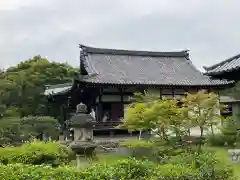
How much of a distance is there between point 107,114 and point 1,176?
2014 cm

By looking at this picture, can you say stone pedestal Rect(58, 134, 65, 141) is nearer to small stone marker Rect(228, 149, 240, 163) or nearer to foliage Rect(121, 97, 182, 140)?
foliage Rect(121, 97, 182, 140)

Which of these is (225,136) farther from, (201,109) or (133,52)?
(133,52)

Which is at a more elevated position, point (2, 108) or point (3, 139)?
point (2, 108)

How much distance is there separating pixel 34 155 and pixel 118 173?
20.9ft

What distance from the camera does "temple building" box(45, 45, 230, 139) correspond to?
27219mm

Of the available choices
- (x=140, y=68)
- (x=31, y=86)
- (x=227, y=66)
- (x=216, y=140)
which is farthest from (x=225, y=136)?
(x=31, y=86)

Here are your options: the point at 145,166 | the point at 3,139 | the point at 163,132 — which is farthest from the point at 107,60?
the point at 145,166

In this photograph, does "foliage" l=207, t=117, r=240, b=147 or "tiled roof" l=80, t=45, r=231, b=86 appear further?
"tiled roof" l=80, t=45, r=231, b=86

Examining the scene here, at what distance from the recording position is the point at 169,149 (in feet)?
58.2

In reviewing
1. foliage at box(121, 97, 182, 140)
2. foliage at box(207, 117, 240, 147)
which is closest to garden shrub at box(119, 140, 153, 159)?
foliage at box(121, 97, 182, 140)

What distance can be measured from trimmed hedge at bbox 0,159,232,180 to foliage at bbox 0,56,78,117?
24372 millimetres

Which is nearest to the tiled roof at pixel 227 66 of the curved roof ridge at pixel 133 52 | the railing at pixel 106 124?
the railing at pixel 106 124

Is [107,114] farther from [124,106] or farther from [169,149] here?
→ [169,149]

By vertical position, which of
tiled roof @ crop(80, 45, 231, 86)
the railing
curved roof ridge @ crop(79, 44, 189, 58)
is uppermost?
curved roof ridge @ crop(79, 44, 189, 58)
